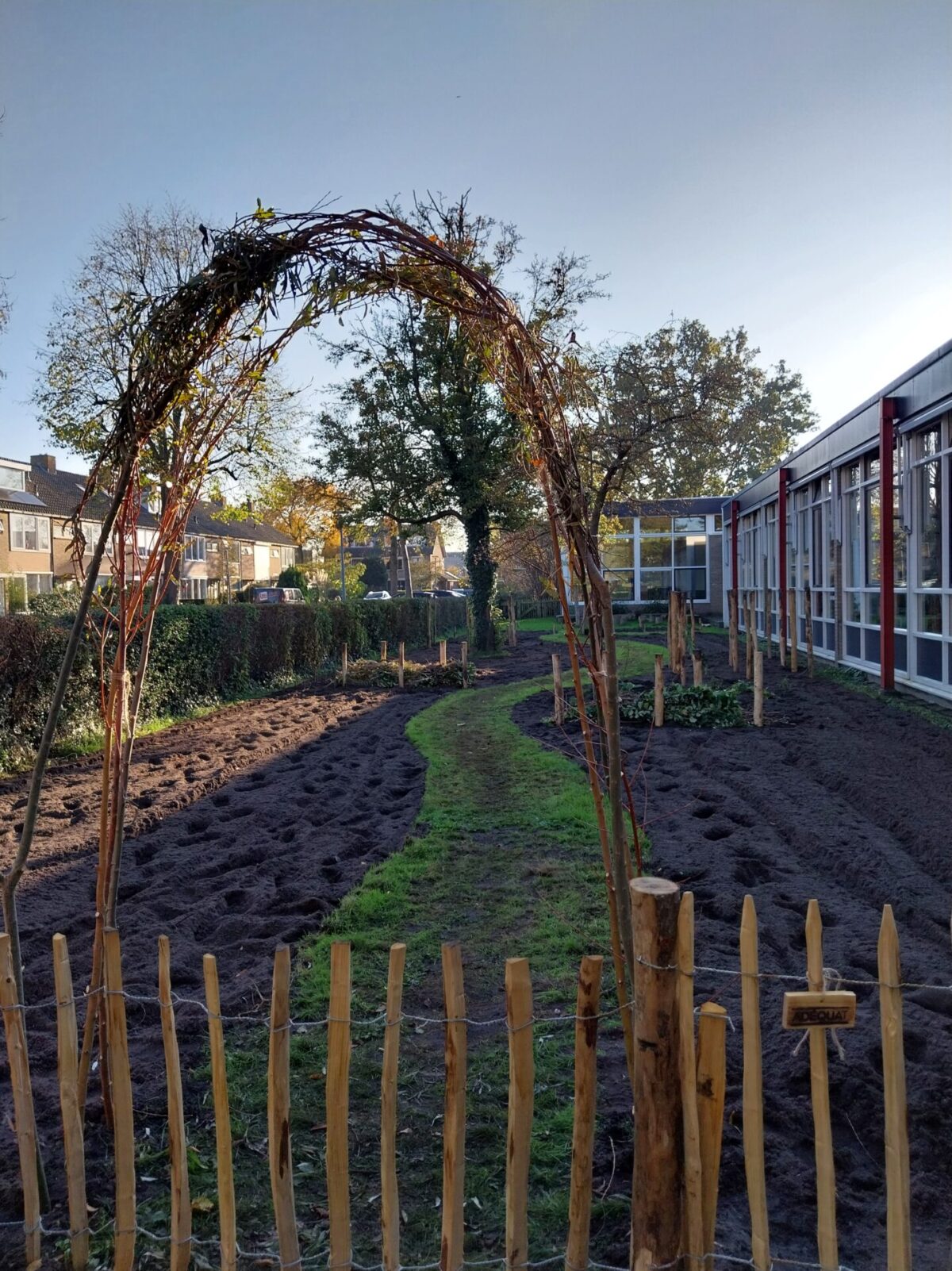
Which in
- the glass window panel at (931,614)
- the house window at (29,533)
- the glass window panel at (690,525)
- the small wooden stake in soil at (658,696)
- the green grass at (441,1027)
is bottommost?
the green grass at (441,1027)

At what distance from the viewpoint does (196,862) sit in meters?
5.70

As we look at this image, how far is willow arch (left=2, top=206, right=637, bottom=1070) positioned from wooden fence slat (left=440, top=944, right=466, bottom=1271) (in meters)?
0.64

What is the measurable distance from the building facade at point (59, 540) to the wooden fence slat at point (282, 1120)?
2256 centimetres

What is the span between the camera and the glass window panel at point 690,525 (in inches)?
1297

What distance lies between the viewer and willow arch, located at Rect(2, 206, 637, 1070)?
102 inches

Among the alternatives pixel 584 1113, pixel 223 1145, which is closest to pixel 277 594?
pixel 223 1145

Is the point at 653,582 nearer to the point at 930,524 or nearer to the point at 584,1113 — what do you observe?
the point at 930,524

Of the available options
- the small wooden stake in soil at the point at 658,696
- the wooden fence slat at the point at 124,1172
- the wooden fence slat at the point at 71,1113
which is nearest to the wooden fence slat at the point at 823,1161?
the wooden fence slat at the point at 124,1172

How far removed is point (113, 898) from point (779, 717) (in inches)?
334

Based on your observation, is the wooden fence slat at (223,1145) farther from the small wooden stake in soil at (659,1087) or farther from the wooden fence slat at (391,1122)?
the small wooden stake in soil at (659,1087)

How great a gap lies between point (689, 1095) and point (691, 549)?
3222cm

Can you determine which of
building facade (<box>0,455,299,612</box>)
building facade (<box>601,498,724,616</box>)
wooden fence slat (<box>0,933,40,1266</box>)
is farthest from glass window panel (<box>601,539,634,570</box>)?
wooden fence slat (<box>0,933,40,1266</box>)

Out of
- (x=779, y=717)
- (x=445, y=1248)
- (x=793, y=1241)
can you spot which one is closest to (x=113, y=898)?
(x=445, y=1248)

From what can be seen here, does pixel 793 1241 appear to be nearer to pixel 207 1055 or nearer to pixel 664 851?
pixel 207 1055
